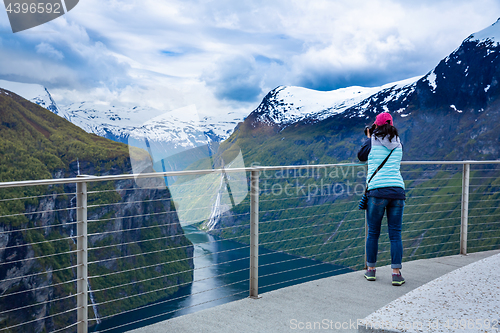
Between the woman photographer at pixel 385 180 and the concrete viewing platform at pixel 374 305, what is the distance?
485mm

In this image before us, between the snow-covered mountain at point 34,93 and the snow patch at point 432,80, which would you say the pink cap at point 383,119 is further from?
the snow patch at point 432,80

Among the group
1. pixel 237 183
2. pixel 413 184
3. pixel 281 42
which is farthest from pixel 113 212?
pixel 281 42

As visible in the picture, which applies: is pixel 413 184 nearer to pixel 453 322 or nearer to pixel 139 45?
pixel 139 45

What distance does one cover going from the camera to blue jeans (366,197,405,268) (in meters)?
2.89

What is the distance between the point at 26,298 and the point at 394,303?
167 feet

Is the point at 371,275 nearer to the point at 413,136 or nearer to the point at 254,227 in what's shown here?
the point at 254,227

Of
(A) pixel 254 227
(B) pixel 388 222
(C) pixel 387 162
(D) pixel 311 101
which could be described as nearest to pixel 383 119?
(C) pixel 387 162

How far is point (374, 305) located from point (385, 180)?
0.95 meters

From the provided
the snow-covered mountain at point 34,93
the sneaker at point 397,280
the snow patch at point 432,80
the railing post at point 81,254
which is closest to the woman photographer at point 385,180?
the sneaker at point 397,280

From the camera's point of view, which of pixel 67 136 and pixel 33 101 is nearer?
pixel 67 136

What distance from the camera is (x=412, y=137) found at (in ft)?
349

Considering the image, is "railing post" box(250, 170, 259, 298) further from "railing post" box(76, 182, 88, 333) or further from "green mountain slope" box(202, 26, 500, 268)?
"green mountain slope" box(202, 26, 500, 268)

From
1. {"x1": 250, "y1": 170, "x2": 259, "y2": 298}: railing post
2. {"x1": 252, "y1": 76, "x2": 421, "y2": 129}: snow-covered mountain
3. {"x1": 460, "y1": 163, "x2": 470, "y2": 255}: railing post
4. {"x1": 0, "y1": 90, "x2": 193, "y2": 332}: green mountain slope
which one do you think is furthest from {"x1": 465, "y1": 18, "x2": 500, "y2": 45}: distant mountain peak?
{"x1": 250, "y1": 170, "x2": 259, "y2": 298}: railing post

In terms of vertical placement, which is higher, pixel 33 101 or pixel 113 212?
pixel 33 101
